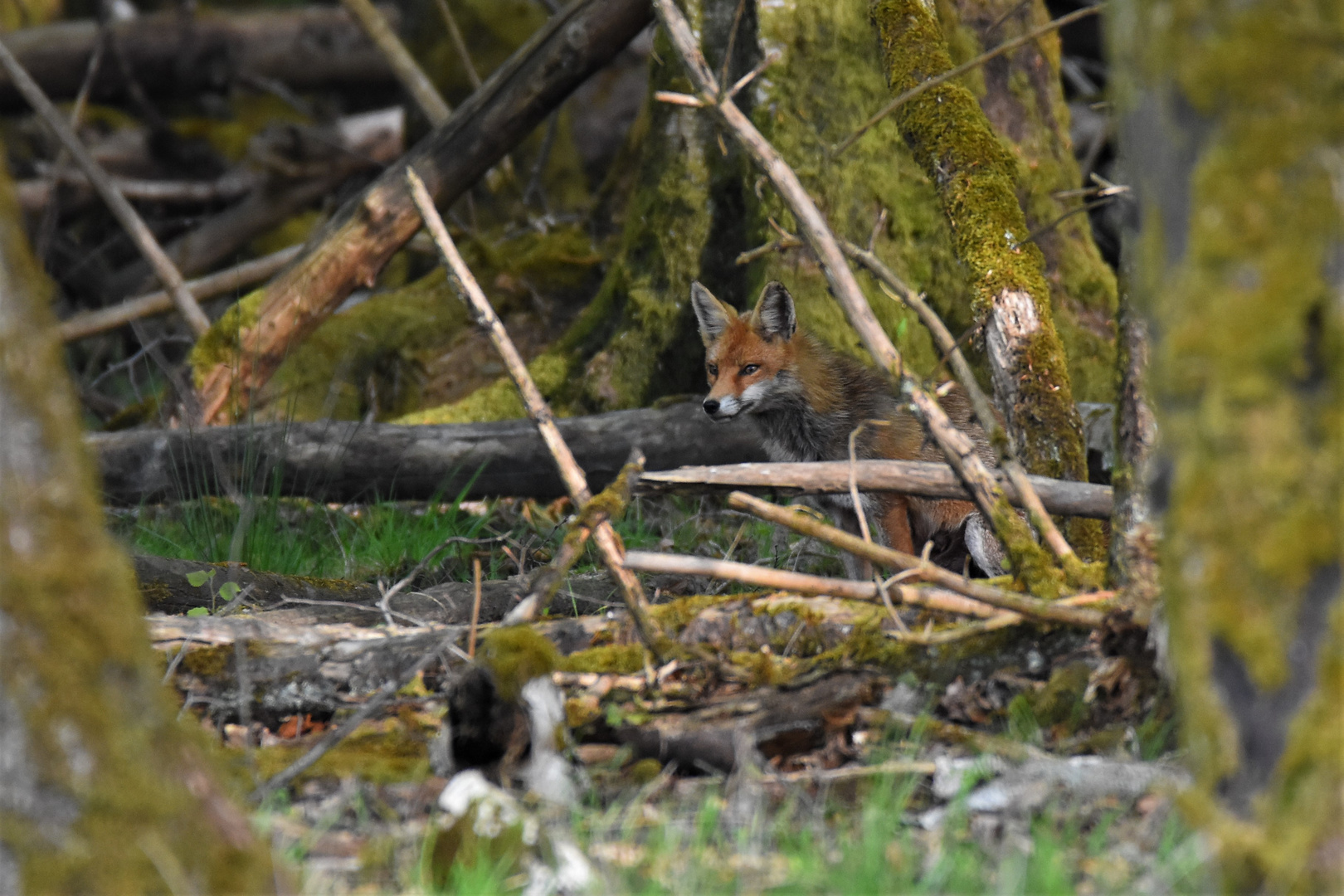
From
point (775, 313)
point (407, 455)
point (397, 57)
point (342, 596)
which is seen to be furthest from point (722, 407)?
point (397, 57)

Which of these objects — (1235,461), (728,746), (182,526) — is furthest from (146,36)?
(1235,461)

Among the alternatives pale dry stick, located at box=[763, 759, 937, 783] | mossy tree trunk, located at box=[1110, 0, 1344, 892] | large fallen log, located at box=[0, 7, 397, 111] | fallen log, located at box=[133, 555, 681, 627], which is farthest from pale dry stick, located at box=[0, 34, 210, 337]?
mossy tree trunk, located at box=[1110, 0, 1344, 892]

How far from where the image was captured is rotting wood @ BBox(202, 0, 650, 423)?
23.4 ft

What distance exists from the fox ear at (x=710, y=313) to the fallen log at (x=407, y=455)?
446 mm

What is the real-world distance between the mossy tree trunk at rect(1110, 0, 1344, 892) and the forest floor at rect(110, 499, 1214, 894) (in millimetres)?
212

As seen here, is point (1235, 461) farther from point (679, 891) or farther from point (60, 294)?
point (60, 294)

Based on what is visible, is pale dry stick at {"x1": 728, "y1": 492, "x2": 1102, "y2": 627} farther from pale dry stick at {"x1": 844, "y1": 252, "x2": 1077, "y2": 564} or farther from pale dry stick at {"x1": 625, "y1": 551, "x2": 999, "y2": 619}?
pale dry stick at {"x1": 844, "y1": 252, "x2": 1077, "y2": 564}

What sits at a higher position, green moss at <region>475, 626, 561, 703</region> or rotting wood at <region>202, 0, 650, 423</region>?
rotting wood at <region>202, 0, 650, 423</region>

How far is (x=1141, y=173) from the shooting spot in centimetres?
205

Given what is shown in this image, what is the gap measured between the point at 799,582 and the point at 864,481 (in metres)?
1.07

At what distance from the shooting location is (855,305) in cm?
328

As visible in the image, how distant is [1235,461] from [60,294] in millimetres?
12323

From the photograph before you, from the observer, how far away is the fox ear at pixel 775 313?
5.96 m

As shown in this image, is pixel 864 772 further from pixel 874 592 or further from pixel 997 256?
pixel 997 256
